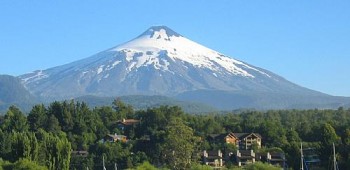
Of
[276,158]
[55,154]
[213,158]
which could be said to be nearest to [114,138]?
[213,158]

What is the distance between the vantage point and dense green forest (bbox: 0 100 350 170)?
4700 cm

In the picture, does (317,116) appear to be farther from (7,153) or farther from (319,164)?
(7,153)

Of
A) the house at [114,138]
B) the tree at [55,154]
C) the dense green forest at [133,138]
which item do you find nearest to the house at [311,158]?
the dense green forest at [133,138]

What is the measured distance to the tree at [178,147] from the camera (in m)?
51.6

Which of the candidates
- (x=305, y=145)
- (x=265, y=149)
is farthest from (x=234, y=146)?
(x=305, y=145)

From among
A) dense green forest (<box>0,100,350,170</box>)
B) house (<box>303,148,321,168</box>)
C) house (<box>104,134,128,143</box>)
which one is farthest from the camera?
house (<box>104,134,128,143</box>)

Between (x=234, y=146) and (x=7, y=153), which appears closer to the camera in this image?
(x=7, y=153)

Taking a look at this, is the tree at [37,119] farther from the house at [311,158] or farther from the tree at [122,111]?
the house at [311,158]

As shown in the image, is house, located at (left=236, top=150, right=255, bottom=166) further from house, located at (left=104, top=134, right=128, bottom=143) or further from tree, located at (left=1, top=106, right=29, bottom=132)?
tree, located at (left=1, top=106, right=29, bottom=132)

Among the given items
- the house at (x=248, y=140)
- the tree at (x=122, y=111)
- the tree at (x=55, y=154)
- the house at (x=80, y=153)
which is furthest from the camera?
the tree at (x=122, y=111)

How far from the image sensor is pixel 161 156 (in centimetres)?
5703

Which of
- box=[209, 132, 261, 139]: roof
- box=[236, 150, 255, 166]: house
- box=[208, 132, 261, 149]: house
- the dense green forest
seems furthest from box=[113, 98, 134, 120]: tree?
box=[236, 150, 255, 166]: house

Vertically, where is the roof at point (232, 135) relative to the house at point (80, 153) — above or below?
above

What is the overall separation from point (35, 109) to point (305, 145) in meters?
23.5
